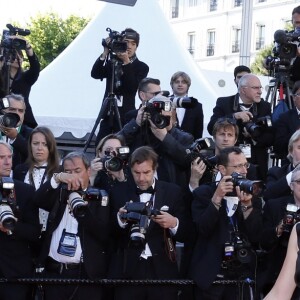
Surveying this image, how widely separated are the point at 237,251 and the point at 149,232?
717 millimetres

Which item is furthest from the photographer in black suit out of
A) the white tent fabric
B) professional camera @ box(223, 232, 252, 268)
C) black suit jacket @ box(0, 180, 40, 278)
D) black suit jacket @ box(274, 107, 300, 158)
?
the white tent fabric

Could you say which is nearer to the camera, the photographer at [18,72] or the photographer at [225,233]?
the photographer at [225,233]

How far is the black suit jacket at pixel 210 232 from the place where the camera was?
6.23 metres

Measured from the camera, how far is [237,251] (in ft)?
19.6

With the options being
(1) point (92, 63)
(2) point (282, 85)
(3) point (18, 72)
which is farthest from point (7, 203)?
(1) point (92, 63)

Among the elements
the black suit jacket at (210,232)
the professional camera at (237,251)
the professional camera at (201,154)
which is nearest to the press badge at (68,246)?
the black suit jacket at (210,232)

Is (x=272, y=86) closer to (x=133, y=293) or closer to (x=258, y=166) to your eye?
(x=258, y=166)

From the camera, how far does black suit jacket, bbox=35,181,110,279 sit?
6.28m

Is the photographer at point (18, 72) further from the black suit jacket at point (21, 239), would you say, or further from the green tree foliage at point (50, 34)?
the green tree foliage at point (50, 34)

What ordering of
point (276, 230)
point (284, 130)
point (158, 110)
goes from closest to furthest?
point (276, 230), point (158, 110), point (284, 130)

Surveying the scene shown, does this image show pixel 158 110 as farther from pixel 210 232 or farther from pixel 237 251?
pixel 237 251

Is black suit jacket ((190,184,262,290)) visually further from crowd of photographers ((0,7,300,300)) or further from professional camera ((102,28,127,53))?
professional camera ((102,28,127,53))

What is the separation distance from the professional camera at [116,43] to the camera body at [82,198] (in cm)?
264

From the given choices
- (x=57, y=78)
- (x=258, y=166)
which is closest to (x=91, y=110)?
(x=57, y=78)
